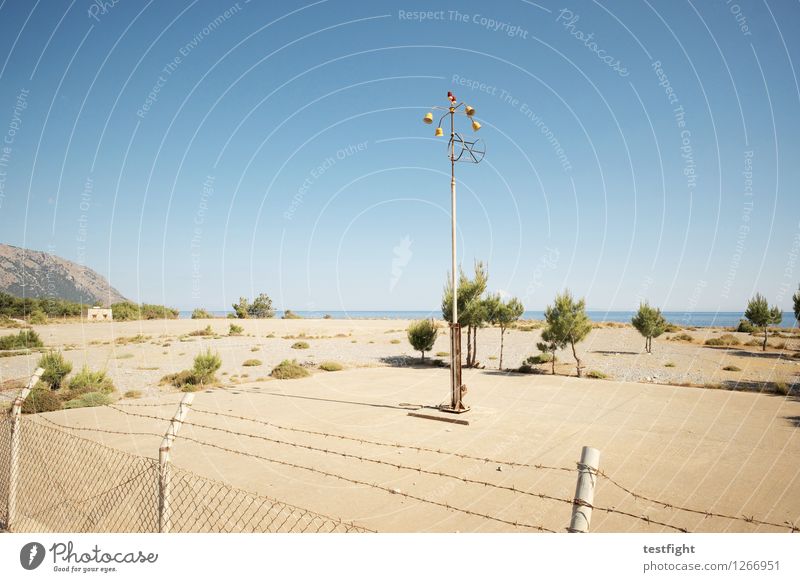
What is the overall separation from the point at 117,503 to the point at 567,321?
1882cm

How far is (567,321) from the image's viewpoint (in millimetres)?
20438

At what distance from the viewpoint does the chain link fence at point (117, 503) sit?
5430 millimetres

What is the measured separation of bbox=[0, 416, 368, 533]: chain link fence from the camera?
5430 mm

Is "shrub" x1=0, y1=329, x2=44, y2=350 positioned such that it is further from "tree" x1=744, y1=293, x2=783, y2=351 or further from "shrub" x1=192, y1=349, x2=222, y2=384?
"tree" x1=744, y1=293, x2=783, y2=351

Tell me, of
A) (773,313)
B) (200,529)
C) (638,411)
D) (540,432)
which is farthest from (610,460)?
(773,313)

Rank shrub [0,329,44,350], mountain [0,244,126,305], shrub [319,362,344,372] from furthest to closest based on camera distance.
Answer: mountain [0,244,126,305]
shrub [0,329,44,350]
shrub [319,362,344,372]

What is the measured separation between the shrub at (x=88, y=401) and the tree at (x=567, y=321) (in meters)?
18.4

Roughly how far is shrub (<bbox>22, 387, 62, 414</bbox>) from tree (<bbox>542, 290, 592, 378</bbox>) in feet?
63.9

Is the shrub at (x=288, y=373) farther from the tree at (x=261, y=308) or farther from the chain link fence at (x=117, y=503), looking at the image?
the tree at (x=261, y=308)

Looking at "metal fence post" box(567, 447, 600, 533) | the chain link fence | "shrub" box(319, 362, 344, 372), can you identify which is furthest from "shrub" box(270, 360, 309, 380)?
"metal fence post" box(567, 447, 600, 533)

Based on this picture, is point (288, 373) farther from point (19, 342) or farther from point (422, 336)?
point (19, 342)

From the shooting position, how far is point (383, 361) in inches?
1033
